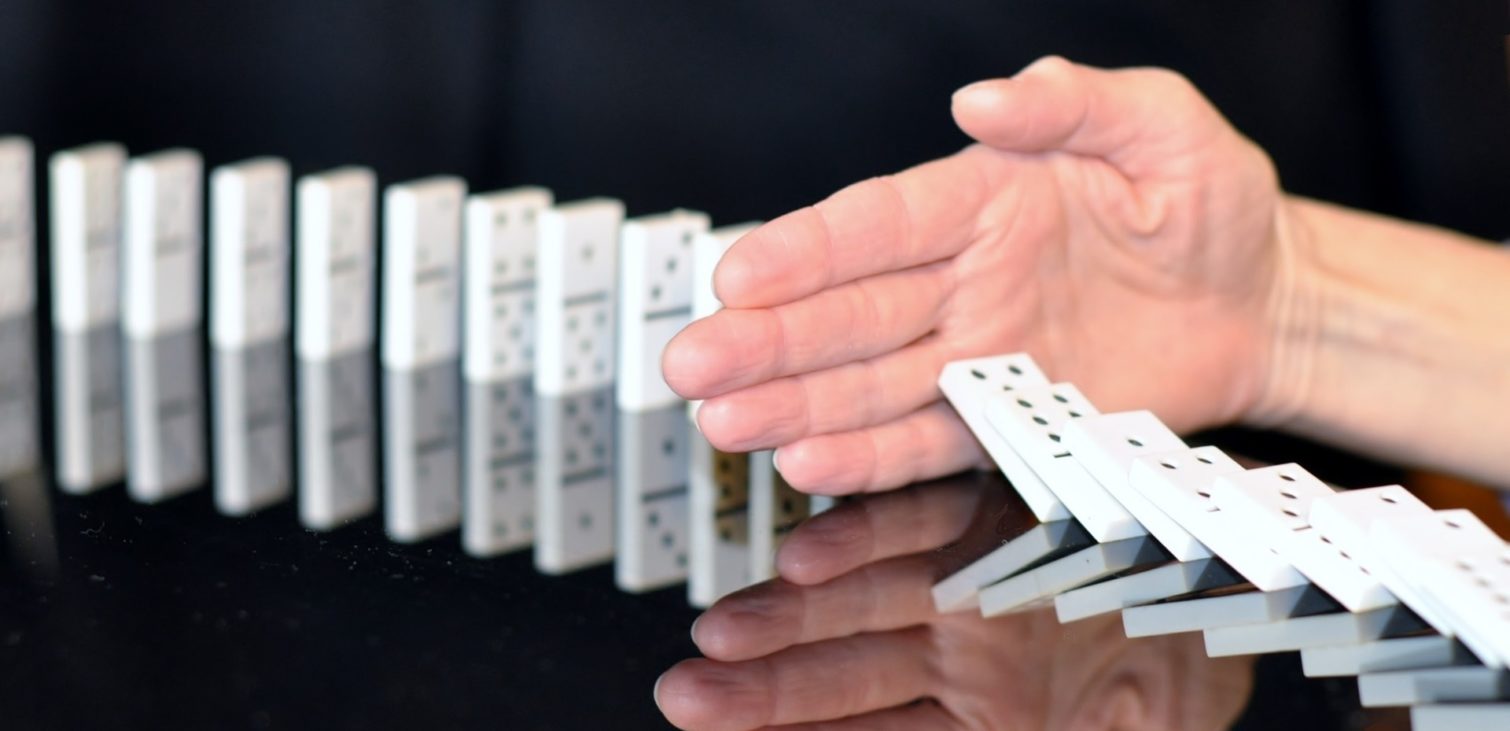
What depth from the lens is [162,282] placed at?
1627 millimetres

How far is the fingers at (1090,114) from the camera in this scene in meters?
1.17

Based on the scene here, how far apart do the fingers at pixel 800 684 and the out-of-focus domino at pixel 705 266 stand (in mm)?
516

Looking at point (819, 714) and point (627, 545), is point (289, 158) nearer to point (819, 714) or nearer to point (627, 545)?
point (627, 545)

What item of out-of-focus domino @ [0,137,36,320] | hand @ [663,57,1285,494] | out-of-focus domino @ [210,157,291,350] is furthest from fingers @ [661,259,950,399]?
out-of-focus domino @ [0,137,36,320]

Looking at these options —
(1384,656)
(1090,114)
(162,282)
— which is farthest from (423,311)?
(1384,656)

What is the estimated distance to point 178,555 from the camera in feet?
3.20

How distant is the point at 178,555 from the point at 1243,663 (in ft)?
2.08

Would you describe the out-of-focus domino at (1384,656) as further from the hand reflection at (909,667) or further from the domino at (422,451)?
the domino at (422,451)

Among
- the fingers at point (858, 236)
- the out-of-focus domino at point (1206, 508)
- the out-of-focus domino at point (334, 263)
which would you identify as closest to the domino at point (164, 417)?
the out-of-focus domino at point (334, 263)

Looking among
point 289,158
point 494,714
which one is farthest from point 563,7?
point 494,714

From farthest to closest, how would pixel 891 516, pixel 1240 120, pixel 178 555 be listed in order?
pixel 1240 120, pixel 891 516, pixel 178 555

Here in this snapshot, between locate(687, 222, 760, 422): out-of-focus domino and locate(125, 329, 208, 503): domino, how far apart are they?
0.41 m

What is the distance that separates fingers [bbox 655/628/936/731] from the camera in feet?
2.49

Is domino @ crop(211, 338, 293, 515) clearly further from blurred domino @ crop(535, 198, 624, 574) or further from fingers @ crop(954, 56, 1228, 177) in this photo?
fingers @ crop(954, 56, 1228, 177)
